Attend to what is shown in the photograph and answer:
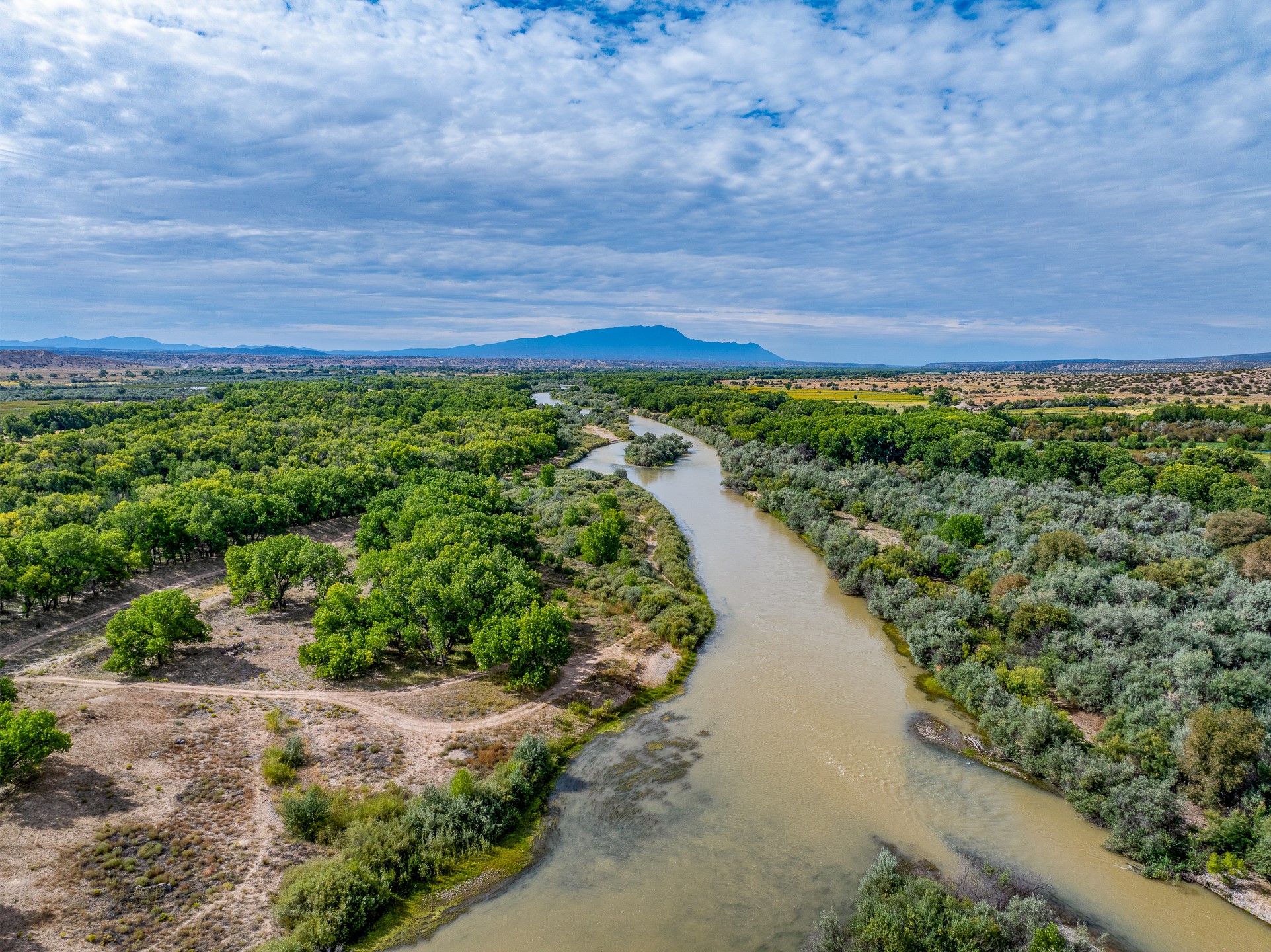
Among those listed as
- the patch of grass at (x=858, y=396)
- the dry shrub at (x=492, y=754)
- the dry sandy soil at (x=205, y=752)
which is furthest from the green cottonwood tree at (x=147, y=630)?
the patch of grass at (x=858, y=396)

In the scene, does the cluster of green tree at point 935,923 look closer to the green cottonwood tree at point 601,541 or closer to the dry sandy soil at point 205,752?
the dry sandy soil at point 205,752

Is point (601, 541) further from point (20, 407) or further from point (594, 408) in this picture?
point (20, 407)

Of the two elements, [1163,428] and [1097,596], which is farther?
[1163,428]

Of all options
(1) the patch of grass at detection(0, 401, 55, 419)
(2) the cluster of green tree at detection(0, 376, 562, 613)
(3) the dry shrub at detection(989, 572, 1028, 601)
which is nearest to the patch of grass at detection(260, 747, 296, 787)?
(2) the cluster of green tree at detection(0, 376, 562, 613)

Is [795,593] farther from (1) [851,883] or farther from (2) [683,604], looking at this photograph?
(1) [851,883]

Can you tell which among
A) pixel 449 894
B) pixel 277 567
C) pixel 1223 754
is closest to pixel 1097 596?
pixel 1223 754
